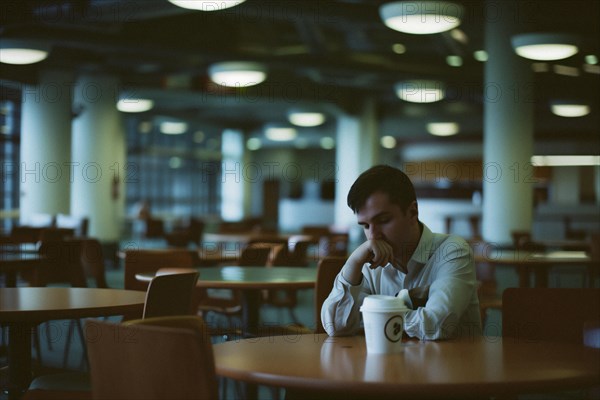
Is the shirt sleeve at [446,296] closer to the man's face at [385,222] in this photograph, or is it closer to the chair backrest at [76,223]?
the man's face at [385,222]

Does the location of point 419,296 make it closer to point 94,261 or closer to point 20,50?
point 94,261

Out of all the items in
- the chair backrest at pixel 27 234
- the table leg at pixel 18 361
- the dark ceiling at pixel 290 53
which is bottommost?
the table leg at pixel 18 361

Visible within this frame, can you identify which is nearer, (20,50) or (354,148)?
(20,50)

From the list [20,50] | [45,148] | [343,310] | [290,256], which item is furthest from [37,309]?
[45,148]

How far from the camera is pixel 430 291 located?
6.50 ft

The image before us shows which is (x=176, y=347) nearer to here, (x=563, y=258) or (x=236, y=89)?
(x=563, y=258)

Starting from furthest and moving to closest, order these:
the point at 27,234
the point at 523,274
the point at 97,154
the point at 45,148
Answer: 1. the point at 97,154
2. the point at 45,148
3. the point at 27,234
4. the point at 523,274

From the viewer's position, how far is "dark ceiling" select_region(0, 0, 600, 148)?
869 cm

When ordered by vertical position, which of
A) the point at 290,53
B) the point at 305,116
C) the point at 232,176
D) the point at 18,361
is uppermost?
the point at 290,53

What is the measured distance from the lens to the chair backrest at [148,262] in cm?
388

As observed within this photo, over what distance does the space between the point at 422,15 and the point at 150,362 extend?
5728 mm

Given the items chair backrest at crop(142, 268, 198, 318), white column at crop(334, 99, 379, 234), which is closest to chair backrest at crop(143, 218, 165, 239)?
white column at crop(334, 99, 379, 234)

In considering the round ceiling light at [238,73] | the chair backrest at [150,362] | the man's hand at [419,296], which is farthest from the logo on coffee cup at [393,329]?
the round ceiling light at [238,73]

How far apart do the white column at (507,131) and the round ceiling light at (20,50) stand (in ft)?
16.7
